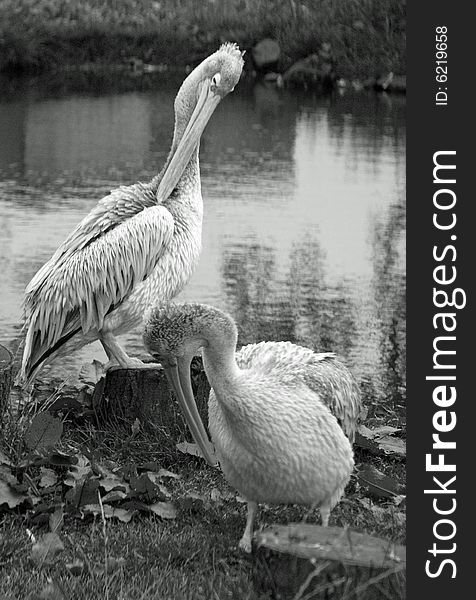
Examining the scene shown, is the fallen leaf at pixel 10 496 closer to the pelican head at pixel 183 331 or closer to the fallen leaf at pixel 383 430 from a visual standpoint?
the pelican head at pixel 183 331

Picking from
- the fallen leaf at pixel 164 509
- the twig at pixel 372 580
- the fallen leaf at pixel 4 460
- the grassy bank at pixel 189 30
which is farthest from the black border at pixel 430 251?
the grassy bank at pixel 189 30

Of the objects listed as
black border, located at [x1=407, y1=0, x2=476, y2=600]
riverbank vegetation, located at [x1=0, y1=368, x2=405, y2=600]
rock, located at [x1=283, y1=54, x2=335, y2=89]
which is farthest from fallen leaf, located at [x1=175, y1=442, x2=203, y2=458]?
rock, located at [x1=283, y1=54, x2=335, y2=89]

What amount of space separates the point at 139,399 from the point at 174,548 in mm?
1408

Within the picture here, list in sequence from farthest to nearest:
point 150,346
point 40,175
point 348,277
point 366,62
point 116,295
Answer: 1. point 366,62
2. point 40,175
3. point 348,277
4. point 116,295
5. point 150,346

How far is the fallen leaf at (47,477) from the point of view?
4.34 meters

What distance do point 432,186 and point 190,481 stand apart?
2008mm

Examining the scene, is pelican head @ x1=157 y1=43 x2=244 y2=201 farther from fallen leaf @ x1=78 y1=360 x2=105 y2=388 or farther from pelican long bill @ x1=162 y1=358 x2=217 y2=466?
pelican long bill @ x1=162 y1=358 x2=217 y2=466

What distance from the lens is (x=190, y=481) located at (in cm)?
476

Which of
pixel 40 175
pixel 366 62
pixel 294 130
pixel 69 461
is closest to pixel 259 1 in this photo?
pixel 366 62

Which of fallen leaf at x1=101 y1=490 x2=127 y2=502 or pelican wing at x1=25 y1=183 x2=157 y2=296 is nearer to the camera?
fallen leaf at x1=101 y1=490 x2=127 y2=502

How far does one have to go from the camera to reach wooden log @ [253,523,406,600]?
3.06m

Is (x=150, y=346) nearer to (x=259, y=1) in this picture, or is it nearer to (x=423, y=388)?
(x=423, y=388)

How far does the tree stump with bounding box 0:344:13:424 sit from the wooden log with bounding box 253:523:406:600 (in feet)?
6.43

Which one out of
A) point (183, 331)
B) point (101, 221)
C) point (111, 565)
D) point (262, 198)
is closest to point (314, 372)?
point (183, 331)
